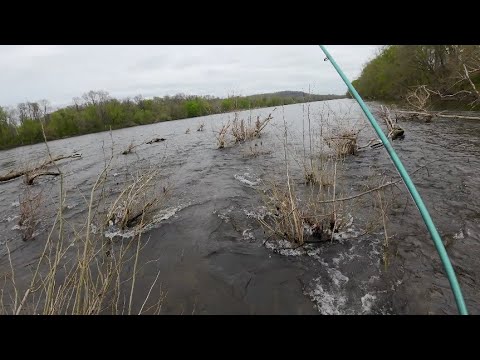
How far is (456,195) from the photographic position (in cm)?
655

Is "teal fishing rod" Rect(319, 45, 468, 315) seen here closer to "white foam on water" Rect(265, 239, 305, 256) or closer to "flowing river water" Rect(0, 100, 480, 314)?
"flowing river water" Rect(0, 100, 480, 314)

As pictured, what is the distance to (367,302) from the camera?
3.66 meters

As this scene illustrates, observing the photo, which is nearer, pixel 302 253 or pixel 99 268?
pixel 99 268

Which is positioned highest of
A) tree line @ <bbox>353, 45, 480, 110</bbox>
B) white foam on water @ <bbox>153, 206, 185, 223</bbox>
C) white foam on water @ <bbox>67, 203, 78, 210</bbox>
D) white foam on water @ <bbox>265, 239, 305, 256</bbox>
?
tree line @ <bbox>353, 45, 480, 110</bbox>

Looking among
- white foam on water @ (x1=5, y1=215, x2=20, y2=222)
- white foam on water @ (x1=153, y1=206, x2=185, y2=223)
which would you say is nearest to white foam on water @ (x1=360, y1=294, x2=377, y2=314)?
white foam on water @ (x1=153, y1=206, x2=185, y2=223)

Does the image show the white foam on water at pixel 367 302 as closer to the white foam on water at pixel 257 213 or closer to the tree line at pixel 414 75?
the white foam on water at pixel 257 213

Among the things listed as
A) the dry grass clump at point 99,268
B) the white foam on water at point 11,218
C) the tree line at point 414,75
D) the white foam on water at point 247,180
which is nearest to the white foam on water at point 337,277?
the dry grass clump at point 99,268

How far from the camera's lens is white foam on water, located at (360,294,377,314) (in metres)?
3.54

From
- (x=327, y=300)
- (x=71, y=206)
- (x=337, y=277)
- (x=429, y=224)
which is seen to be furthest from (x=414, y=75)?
(x=429, y=224)

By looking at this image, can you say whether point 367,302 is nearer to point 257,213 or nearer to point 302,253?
point 302,253
